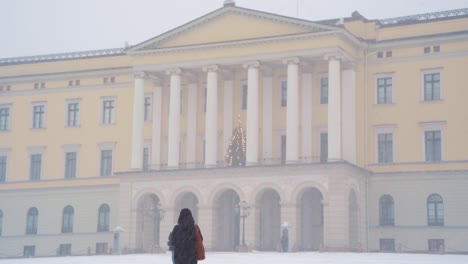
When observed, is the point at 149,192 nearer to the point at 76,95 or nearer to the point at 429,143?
the point at 76,95

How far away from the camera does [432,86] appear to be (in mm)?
51656

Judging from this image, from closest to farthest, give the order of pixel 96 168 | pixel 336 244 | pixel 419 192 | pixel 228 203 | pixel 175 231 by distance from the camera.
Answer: pixel 175 231, pixel 336 244, pixel 419 192, pixel 228 203, pixel 96 168

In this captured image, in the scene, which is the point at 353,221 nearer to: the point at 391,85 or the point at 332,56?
the point at 391,85

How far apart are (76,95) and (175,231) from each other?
5073 cm

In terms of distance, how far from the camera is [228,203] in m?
54.6

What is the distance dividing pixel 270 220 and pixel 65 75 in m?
20.5

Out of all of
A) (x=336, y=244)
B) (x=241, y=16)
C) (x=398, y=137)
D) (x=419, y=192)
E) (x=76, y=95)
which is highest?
(x=241, y=16)

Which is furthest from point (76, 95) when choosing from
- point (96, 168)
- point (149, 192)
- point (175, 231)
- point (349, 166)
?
point (175, 231)

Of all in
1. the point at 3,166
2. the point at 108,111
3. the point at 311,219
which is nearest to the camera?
the point at 311,219

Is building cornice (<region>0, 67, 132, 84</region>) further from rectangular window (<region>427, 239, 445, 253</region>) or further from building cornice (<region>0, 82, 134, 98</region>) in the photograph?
rectangular window (<region>427, 239, 445, 253</region>)

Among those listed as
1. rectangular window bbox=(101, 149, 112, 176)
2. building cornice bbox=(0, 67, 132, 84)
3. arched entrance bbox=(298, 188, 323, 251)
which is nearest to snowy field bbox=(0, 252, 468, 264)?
arched entrance bbox=(298, 188, 323, 251)

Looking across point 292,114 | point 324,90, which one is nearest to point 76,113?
point 292,114

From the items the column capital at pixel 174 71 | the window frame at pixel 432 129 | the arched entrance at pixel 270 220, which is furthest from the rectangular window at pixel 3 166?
the window frame at pixel 432 129

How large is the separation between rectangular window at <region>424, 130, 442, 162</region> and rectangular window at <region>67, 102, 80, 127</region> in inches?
1034
